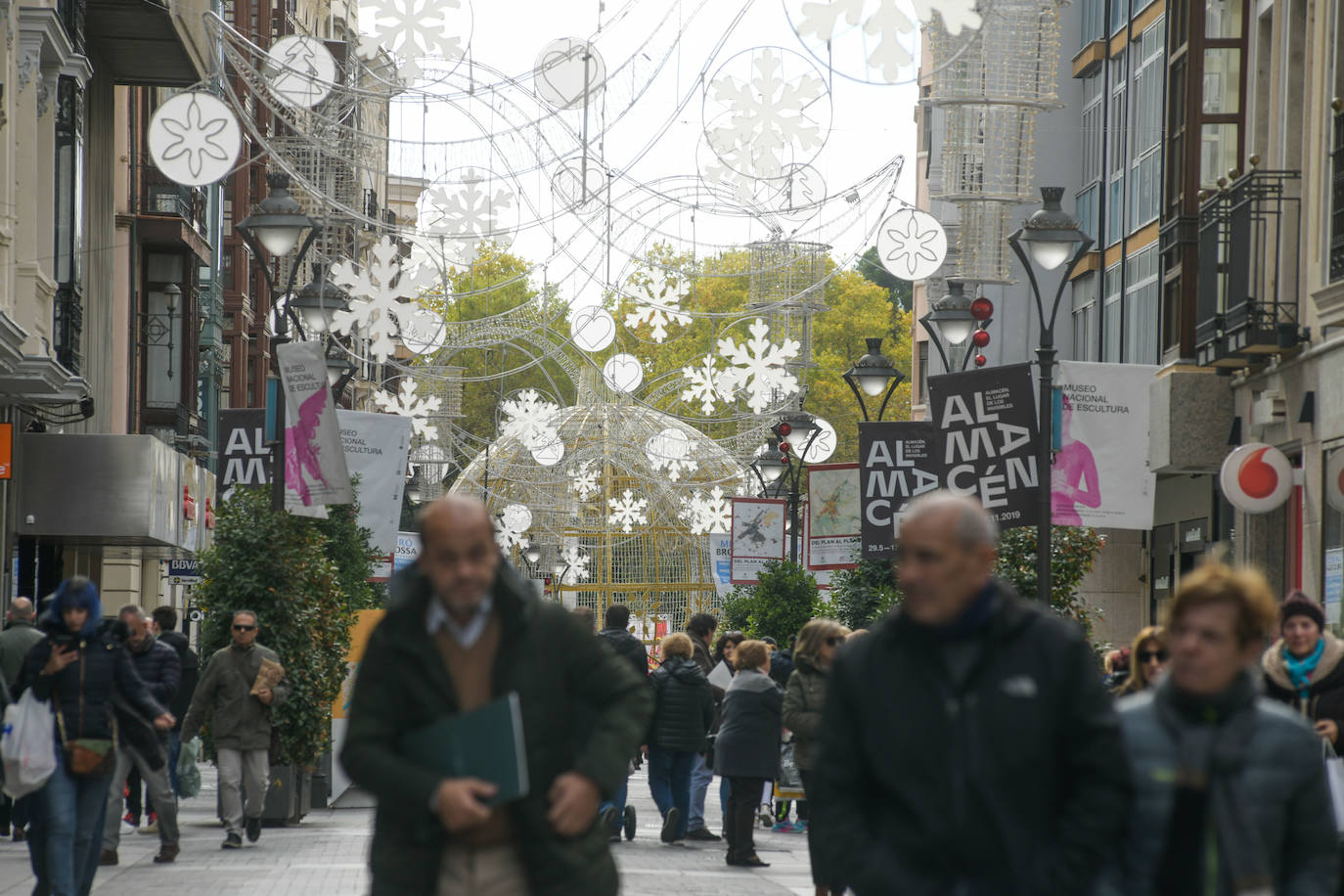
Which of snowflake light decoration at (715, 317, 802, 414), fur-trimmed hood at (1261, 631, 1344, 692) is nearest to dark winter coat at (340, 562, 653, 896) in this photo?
fur-trimmed hood at (1261, 631, 1344, 692)

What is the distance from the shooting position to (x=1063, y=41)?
123 feet

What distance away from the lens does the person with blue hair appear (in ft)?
36.1

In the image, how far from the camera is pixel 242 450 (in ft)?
77.3

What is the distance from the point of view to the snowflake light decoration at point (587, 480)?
6027 cm

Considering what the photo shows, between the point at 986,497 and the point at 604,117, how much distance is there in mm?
4616

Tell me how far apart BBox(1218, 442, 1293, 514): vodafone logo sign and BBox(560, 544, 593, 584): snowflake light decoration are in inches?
1574

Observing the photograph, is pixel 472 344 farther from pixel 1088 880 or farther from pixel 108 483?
pixel 1088 880

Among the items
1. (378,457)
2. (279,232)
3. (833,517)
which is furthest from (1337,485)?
(378,457)

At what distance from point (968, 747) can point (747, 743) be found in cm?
1233

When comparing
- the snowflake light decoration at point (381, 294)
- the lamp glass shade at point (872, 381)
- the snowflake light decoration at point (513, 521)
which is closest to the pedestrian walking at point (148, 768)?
the snowflake light decoration at point (381, 294)

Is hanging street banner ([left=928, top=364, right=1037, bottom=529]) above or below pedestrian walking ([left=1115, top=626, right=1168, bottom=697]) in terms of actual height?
above

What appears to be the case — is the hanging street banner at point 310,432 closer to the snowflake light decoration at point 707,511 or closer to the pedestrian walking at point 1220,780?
the pedestrian walking at point 1220,780

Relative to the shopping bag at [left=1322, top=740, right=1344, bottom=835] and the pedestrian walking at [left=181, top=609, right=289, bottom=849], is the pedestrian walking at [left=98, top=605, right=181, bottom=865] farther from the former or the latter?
the shopping bag at [left=1322, top=740, right=1344, bottom=835]

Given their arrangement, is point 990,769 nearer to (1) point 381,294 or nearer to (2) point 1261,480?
(2) point 1261,480
